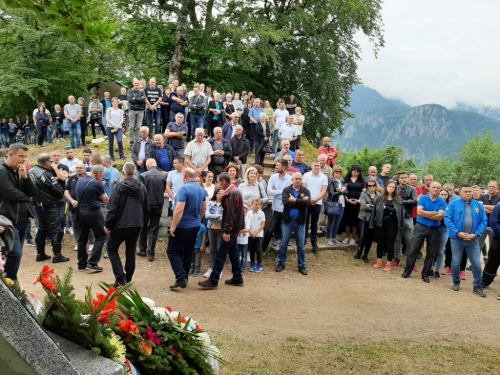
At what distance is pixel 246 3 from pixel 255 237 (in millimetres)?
16939

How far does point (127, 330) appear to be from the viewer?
8.30ft

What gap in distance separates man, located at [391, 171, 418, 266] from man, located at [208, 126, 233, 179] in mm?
4293

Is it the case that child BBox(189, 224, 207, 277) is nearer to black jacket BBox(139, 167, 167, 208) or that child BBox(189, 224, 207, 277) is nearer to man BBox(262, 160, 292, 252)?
black jacket BBox(139, 167, 167, 208)

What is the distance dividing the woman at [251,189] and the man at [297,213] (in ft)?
1.69

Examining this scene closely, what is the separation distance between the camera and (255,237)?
8.36 metres

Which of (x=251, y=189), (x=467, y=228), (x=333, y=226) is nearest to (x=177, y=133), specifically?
(x=251, y=189)

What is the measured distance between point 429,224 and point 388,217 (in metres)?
0.91

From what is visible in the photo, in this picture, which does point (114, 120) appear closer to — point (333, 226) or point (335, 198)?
point (335, 198)

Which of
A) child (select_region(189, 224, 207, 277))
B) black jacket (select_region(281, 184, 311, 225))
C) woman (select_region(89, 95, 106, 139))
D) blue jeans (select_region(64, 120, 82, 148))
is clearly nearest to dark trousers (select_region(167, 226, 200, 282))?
child (select_region(189, 224, 207, 277))

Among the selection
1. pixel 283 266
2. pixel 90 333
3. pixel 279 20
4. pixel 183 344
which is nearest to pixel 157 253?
pixel 283 266

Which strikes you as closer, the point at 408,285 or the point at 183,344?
the point at 183,344

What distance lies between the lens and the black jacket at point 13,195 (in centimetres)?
573

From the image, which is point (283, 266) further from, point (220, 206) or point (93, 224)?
point (93, 224)

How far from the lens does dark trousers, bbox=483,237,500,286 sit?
804cm
